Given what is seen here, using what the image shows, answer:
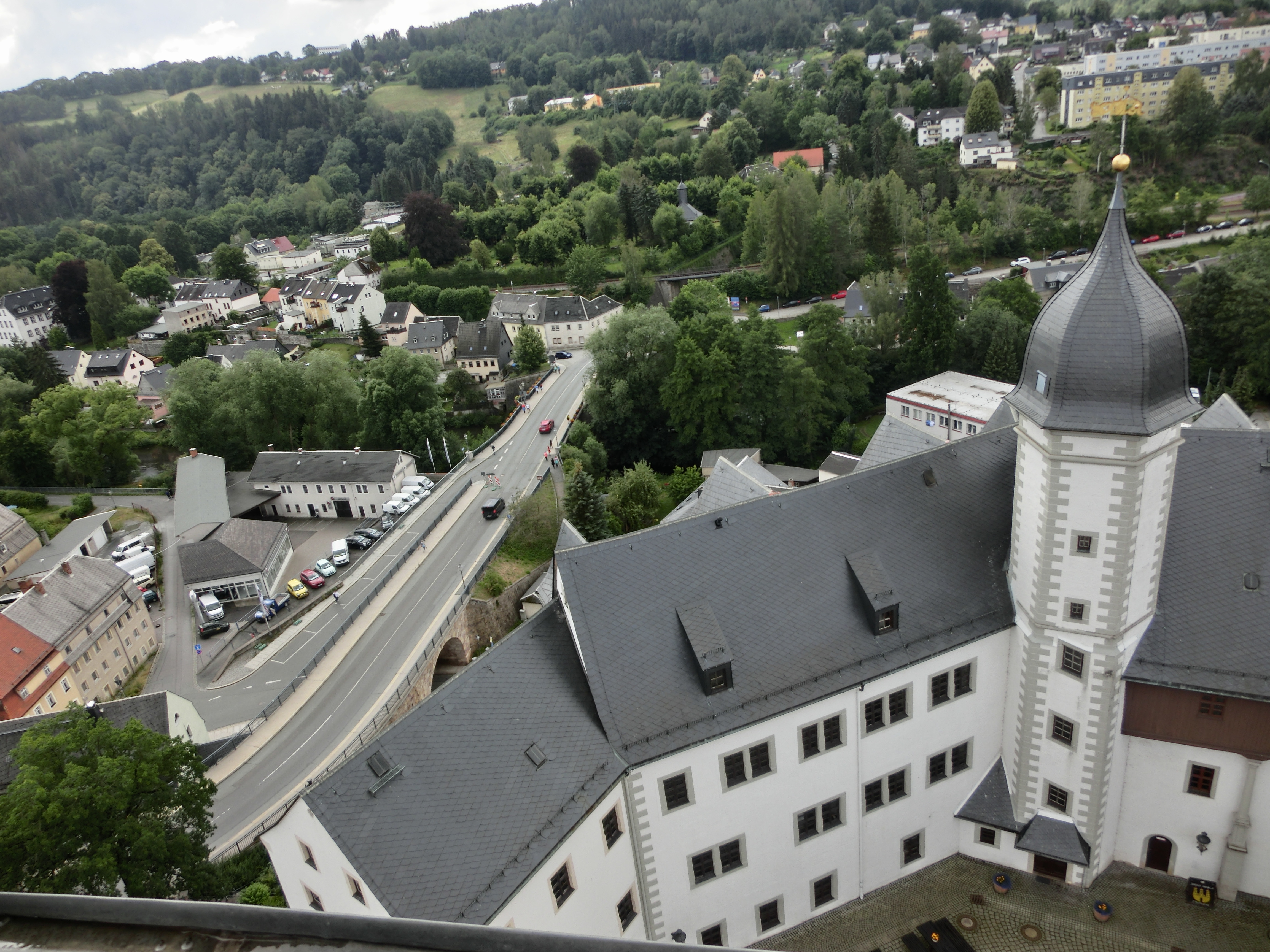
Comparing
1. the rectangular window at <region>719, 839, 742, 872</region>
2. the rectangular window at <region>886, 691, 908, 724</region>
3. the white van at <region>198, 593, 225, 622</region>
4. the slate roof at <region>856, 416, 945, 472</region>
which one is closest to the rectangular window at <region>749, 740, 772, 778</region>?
the rectangular window at <region>719, 839, 742, 872</region>

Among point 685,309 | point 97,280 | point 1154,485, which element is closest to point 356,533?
point 685,309

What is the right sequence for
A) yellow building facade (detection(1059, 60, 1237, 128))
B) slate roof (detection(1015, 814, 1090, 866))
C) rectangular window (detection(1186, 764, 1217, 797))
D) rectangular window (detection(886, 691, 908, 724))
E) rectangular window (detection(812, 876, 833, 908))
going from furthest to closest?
yellow building facade (detection(1059, 60, 1237, 128)) < rectangular window (detection(812, 876, 833, 908)) < slate roof (detection(1015, 814, 1090, 866)) < rectangular window (detection(886, 691, 908, 724)) < rectangular window (detection(1186, 764, 1217, 797))

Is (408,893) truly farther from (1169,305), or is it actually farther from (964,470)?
(1169,305)

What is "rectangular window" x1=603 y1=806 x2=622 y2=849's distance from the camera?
856 inches

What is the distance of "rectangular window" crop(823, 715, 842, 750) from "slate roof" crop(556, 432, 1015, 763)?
4.07 feet

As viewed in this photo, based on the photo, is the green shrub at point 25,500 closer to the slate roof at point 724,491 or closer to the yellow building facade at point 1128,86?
the slate roof at point 724,491

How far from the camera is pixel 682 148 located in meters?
160

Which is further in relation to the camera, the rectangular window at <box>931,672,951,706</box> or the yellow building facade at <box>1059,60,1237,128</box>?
the yellow building facade at <box>1059,60,1237,128</box>

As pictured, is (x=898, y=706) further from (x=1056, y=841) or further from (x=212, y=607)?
(x=212, y=607)

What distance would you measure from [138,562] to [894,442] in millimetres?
56175

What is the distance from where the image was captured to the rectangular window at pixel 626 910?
75.0 feet

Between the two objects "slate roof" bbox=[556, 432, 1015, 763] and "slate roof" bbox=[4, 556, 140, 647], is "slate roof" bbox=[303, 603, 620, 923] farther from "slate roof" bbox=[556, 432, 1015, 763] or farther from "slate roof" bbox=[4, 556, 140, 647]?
"slate roof" bbox=[4, 556, 140, 647]

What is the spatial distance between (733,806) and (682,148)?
15439 cm

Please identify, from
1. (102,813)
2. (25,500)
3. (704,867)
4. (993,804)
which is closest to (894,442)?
(993,804)
